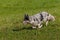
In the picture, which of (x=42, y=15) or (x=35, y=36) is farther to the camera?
(x=42, y=15)

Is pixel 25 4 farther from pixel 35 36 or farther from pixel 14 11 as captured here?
pixel 35 36

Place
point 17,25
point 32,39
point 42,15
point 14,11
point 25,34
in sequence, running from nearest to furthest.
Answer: point 32,39 < point 25,34 < point 42,15 < point 17,25 < point 14,11

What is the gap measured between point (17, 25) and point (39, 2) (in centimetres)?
1093

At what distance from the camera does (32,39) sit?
13.2 meters

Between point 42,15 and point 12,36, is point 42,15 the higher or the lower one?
the higher one

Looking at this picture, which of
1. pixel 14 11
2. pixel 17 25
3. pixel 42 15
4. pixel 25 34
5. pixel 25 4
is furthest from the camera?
pixel 25 4

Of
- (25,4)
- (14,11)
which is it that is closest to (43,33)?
(14,11)

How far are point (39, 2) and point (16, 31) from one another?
12923 millimetres

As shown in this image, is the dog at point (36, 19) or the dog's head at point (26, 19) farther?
the dog at point (36, 19)

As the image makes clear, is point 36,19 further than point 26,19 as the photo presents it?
Yes

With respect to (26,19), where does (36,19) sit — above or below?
below

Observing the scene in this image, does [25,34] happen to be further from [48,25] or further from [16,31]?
[48,25]

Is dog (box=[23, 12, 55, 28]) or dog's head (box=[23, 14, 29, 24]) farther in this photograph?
→ dog (box=[23, 12, 55, 28])

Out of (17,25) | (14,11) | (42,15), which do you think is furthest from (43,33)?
(14,11)
